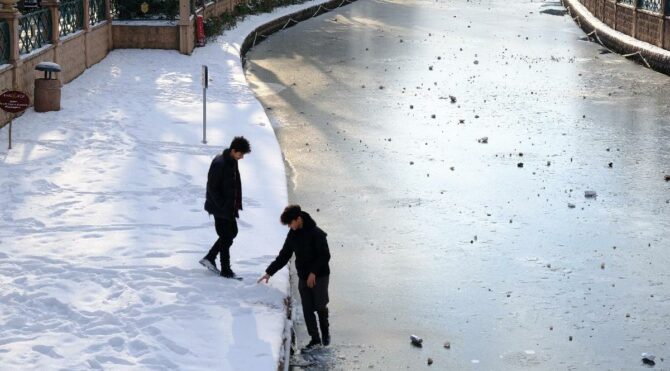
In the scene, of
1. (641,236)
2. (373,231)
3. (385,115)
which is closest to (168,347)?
(373,231)

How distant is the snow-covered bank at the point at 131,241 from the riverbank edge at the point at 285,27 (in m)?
0.15

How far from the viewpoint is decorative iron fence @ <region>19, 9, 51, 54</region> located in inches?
943

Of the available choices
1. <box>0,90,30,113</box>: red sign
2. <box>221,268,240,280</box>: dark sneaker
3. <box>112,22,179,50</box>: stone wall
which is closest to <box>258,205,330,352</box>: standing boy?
<box>221,268,240,280</box>: dark sneaker

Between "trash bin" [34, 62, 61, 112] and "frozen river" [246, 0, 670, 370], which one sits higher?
"trash bin" [34, 62, 61, 112]

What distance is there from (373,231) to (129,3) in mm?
20836

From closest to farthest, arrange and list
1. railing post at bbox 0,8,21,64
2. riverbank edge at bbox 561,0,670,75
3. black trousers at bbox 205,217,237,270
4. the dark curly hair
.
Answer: the dark curly hair < black trousers at bbox 205,217,237,270 < railing post at bbox 0,8,21,64 < riverbank edge at bbox 561,0,670,75

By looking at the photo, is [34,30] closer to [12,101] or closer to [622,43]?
[12,101]

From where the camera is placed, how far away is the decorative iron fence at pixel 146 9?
35.5 meters

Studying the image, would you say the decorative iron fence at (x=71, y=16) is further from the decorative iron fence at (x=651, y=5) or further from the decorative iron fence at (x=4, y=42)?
the decorative iron fence at (x=651, y=5)

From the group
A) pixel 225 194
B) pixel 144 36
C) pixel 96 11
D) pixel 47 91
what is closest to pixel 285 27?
pixel 144 36

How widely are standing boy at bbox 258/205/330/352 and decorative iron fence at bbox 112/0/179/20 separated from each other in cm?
2477

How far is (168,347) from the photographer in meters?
11.1

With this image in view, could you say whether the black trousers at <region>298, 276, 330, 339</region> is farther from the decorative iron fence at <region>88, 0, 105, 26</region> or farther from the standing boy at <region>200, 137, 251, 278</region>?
the decorative iron fence at <region>88, 0, 105, 26</region>

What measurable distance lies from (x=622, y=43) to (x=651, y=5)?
4.95 feet
